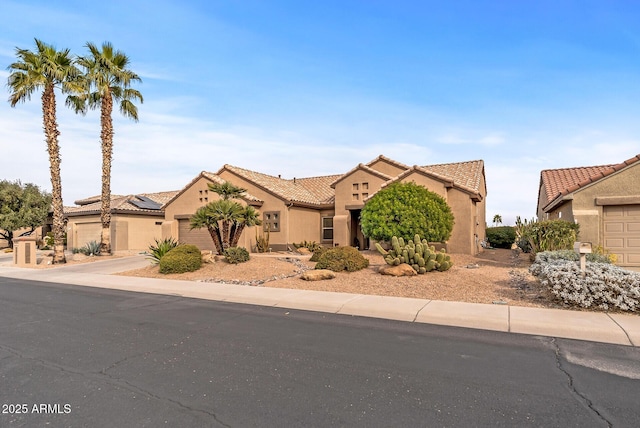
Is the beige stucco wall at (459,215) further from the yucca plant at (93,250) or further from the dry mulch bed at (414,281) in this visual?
the yucca plant at (93,250)

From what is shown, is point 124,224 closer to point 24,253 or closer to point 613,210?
point 24,253

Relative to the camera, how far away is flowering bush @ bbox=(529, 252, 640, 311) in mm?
8180

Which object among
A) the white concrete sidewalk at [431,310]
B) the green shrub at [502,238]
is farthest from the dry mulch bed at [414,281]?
the green shrub at [502,238]

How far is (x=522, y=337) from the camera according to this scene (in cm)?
687

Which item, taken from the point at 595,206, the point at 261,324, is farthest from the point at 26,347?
the point at 595,206

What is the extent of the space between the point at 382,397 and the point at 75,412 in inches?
130

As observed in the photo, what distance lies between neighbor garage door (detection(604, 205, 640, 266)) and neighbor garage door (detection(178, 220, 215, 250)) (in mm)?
20382

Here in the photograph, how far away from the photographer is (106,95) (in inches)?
936

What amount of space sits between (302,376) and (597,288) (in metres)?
7.09

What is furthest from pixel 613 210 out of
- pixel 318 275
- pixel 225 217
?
pixel 225 217

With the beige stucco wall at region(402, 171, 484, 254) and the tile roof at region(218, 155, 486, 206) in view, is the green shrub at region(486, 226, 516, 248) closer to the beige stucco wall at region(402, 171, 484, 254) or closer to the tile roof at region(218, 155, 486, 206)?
the tile roof at region(218, 155, 486, 206)

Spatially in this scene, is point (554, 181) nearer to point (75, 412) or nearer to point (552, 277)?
point (552, 277)

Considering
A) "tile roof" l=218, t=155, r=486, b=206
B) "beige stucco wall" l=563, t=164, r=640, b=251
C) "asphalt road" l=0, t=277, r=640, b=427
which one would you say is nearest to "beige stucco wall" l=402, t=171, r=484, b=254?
"tile roof" l=218, t=155, r=486, b=206

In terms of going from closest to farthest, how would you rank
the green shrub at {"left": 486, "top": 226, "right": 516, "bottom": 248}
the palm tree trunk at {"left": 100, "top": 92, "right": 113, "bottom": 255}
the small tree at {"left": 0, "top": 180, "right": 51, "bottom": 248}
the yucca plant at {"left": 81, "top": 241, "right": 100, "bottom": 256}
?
the palm tree trunk at {"left": 100, "top": 92, "right": 113, "bottom": 255}, the yucca plant at {"left": 81, "top": 241, "right": 100, "bottom": 256}, the green shrub at {"left": 486, "top": 226, "right": 516, "bottom": 248}, the small tree at {"left": 0, "top": 180, "right": 51, "bottom": 248}
